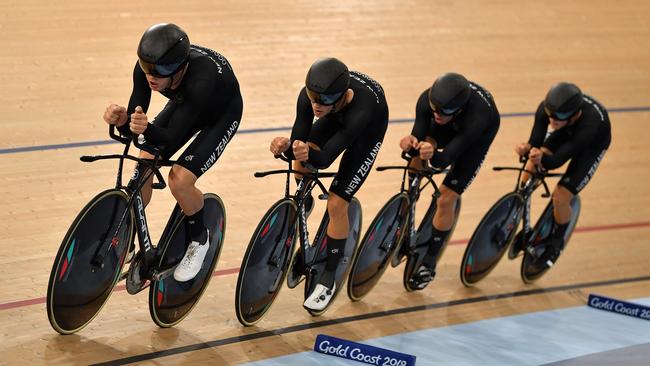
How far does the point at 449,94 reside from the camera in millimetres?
5207

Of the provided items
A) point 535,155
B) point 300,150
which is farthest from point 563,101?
point 300,150

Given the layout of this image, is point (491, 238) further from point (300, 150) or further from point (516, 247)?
point (300, 150)

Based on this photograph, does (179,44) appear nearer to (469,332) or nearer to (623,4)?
(469,332)

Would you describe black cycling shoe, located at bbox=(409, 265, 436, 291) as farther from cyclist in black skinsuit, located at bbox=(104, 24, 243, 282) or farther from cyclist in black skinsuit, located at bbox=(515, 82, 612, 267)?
cyclist in black skinsuit, located at bbox=(104, 24, 243, 282)

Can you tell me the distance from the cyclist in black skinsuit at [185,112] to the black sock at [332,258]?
727 mm

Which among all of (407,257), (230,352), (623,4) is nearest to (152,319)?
(230,352)

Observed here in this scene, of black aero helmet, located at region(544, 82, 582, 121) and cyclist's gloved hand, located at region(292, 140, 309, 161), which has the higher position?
black aero helmet, located at region(544, 82, 582, 121)

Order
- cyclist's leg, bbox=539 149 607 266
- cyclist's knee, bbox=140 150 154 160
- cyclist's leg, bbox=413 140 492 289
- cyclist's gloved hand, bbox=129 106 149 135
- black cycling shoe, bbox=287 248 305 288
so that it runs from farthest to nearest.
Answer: cyclist's leg, bbox=539 149 607 266 < cyclist's leg, bbox=413 140 492 289 < black cycling shoe, bbox=287 248 305 288 < cyclist's knee, bbox=140 150 154 160 < cyclist's gloved hand, bbox=129 106 149 135

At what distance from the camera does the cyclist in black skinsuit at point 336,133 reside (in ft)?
15.2

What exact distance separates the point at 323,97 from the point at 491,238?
1.90 metres

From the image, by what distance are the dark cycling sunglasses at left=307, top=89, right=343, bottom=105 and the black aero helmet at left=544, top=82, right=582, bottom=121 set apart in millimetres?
1649

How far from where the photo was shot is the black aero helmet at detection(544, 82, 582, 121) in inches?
227

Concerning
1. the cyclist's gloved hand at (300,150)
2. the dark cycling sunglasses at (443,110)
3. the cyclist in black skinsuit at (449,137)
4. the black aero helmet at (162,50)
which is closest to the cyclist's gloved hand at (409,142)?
the cyclist in black skinsuit at (449,137)

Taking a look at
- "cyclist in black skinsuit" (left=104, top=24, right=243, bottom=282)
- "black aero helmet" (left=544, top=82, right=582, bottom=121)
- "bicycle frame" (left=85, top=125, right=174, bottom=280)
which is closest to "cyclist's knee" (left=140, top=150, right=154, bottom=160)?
"cyclist in black skinsuit" (left=104, top=24, right=243, bottom=282)
